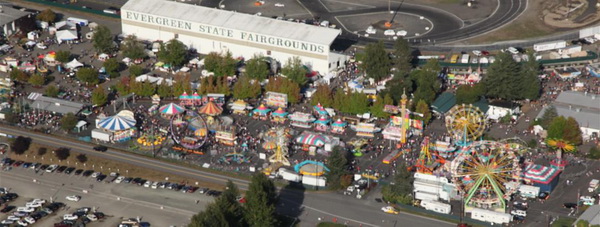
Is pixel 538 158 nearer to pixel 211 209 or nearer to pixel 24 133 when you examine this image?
pixel 211 209

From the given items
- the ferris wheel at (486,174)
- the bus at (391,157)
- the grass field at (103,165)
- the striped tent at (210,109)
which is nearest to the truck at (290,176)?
the grass field at (103,165)

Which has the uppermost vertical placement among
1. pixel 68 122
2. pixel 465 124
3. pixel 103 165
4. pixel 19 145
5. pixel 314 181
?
pixel 465 124

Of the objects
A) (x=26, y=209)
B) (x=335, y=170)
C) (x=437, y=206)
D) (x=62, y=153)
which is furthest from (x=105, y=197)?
(x=437, y=206)

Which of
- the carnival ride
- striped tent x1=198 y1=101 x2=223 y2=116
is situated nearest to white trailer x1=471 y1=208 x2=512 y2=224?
the carnival ride

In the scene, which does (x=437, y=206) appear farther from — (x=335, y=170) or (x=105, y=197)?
(x=105, y=197)

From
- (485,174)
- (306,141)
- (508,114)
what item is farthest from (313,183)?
(508,114)

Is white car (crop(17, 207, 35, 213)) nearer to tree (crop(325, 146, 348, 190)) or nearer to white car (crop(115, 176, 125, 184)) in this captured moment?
white car (crop(115, 176, 125, 184))

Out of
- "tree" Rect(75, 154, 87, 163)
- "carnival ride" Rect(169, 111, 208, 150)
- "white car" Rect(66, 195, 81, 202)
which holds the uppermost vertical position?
"carnival ride" Rect(169, 111, 208, 150)
